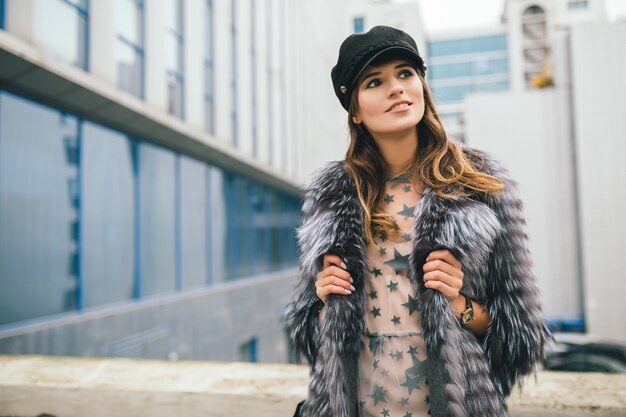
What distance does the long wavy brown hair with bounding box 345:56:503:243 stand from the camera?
1.42m

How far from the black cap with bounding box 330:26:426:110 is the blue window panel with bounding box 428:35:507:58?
2271 inches

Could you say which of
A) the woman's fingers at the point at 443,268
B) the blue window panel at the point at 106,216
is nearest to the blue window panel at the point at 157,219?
the blue window panel at the point at 106,216

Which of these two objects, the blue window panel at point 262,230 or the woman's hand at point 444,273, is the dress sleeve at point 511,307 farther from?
the blue window panel at point 262,230

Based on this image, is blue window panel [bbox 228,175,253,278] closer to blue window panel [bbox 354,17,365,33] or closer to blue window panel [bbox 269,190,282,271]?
blue window panel [bbox 269,190,282,271]

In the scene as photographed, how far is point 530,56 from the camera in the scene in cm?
4866

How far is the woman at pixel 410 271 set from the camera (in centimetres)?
132

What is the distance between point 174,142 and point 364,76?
999 centimetres

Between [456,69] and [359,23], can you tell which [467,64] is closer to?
[456,69]

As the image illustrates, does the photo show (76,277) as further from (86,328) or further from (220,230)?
(220,230)

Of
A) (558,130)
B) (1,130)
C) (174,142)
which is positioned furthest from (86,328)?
(558,130)

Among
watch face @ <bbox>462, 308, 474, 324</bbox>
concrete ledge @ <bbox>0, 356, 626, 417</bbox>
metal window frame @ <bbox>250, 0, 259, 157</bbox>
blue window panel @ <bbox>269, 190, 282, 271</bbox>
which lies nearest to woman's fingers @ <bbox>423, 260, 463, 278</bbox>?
watch face @ <bbox>462, 308, 474, 324</bbox>

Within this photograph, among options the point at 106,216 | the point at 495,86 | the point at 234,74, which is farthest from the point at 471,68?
the point at 106,216

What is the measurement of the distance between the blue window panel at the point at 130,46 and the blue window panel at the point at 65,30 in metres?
0.82

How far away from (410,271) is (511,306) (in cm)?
29
